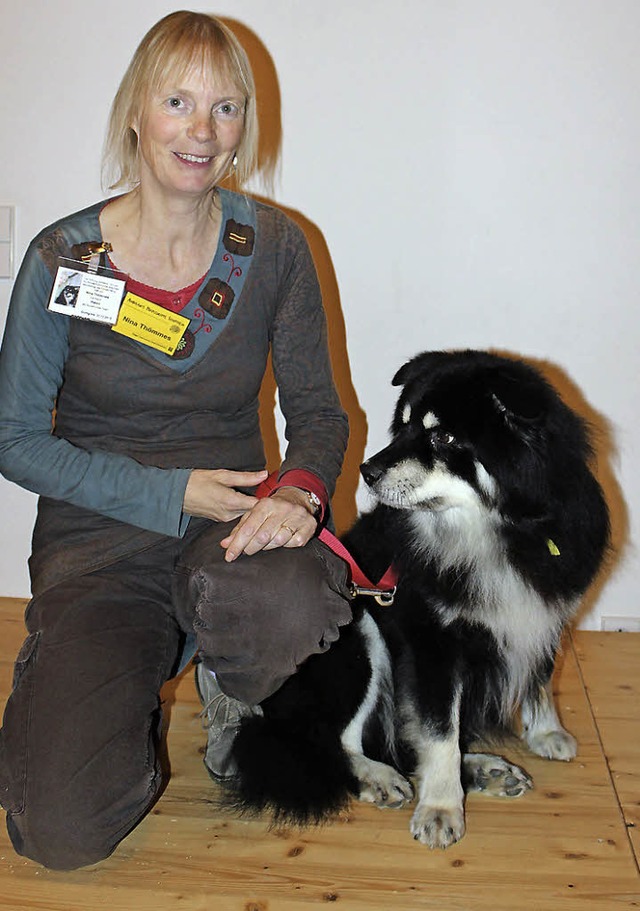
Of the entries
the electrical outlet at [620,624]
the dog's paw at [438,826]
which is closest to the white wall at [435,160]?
the electrical outlet at [620,624]

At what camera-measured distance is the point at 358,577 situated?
74.4 inches

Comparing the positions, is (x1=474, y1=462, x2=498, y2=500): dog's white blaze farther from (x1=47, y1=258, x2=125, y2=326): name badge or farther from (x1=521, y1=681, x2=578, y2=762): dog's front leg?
(x1=47, y1=258, x2=125, y2=326): name badge

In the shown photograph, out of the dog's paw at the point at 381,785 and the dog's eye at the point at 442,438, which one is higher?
the dog's eye at the point at 442,438

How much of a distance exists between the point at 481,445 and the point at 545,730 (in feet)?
2.39

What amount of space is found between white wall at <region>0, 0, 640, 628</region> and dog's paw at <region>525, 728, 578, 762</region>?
0.74 metres

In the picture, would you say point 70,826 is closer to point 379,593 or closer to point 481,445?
point 379,593

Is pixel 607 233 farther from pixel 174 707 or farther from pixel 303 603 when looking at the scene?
pixel 174 707

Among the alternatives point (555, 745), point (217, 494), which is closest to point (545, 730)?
point (555, 745)

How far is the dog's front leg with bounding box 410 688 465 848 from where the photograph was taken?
178cm

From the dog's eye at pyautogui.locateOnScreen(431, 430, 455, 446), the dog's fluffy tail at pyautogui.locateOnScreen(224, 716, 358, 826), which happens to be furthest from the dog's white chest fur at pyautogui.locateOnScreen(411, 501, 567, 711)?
the dog's fluffy tail at pyautogui.locateOnScreen(224, 716, 358, 826)

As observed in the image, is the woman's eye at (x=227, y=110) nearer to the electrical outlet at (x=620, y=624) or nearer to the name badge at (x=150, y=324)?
the name badge at (x=150, y=324)

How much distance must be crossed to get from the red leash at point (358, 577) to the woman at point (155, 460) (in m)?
0.02

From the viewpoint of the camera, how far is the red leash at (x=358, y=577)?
1840 mm

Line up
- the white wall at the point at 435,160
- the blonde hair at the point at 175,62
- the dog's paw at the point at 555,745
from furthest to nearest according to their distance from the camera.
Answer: the white wall at the point at 435,160
the dog's paw at the point at 555,745
the blonde hair at the point at 175,62
